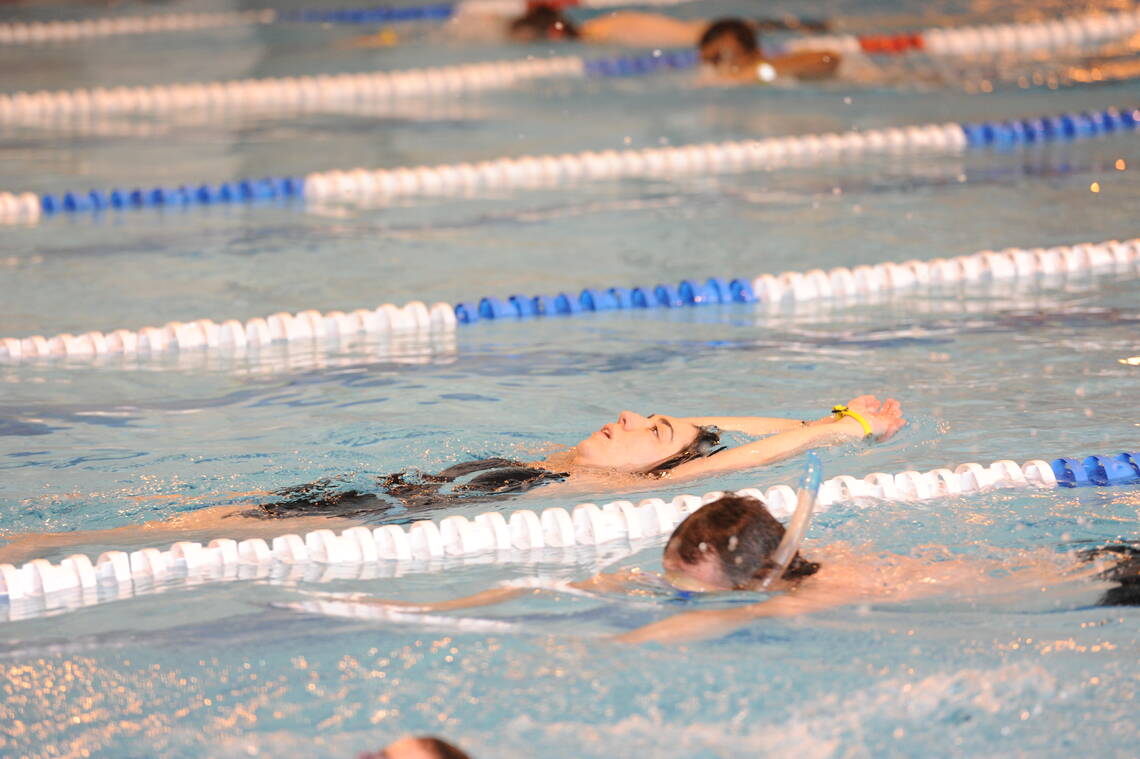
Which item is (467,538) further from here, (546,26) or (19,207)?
(546,26)

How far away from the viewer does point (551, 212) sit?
693 cm

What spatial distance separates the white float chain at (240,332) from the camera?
16.5 feet

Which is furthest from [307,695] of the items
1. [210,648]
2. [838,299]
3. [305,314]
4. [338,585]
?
[838,299]

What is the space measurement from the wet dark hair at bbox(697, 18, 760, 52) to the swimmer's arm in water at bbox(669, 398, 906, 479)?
6227 millimetres

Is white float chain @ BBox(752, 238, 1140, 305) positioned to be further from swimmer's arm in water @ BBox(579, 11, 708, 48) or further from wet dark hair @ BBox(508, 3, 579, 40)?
wet dark hair @ BBox(508, 3, 579, 40)

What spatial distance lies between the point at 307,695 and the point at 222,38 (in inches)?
394

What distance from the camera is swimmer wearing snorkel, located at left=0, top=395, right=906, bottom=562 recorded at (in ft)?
11.7

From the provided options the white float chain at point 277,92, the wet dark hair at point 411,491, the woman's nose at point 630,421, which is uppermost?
the white float chain at point 277,92

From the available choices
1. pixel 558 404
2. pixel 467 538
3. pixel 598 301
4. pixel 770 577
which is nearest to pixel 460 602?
pixel 467 538

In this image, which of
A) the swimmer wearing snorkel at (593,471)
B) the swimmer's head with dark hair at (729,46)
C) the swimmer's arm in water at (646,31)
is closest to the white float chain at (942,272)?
the swimmer wearing snorkel at (593,471)

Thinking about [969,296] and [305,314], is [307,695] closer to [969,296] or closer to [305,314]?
[305,314]

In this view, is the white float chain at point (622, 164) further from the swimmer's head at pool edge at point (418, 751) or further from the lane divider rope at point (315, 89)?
the swimmer's head at pool edge at point (418, 751)

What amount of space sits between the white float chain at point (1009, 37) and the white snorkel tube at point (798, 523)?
7951mm

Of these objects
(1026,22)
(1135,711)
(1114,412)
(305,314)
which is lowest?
(1135,711)
